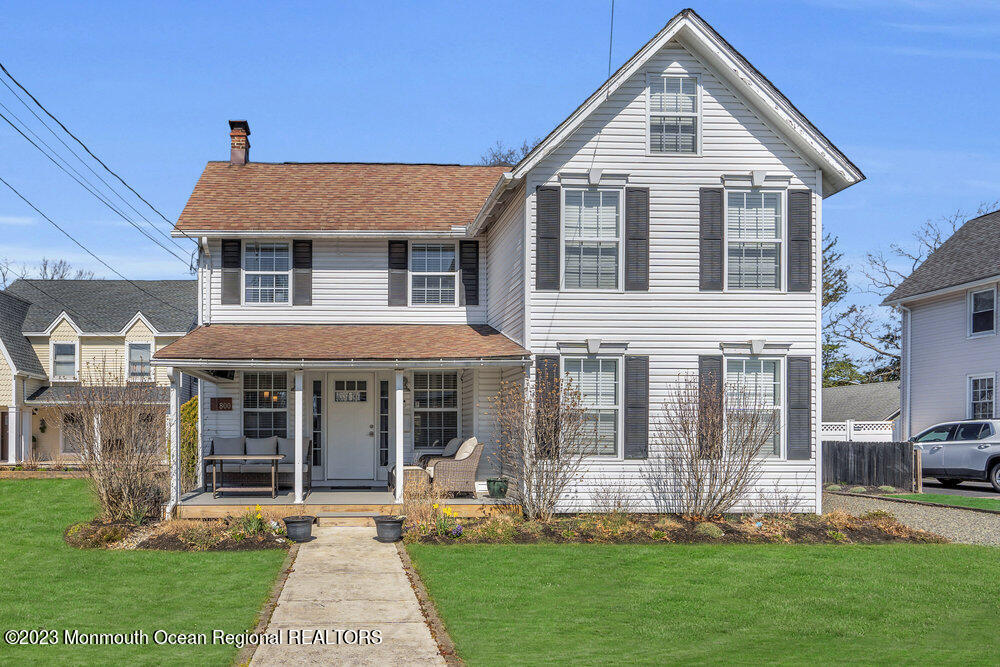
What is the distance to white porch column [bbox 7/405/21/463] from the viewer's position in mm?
31375

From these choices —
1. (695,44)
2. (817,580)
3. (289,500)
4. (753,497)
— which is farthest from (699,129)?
(289,500)

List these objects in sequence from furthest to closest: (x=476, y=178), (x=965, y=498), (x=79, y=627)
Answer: (x=476, y=178)
(x=965, y=498)
(x=79, y=627)

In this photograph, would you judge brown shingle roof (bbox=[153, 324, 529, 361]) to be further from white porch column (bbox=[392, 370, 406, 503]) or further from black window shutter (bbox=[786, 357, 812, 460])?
black window shutter (bbox=[786, 357, 812, 460])

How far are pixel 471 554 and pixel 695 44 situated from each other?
357 inches

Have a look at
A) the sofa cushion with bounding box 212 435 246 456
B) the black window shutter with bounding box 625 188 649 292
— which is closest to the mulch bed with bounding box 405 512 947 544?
the black window shutter with bounding box 625 188 649 292

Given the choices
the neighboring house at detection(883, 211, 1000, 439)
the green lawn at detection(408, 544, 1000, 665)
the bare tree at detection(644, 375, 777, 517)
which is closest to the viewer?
the green lawn at detection(408, 544, 1000, 665)

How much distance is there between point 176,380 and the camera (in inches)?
621

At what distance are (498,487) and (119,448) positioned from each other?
6.16 meters

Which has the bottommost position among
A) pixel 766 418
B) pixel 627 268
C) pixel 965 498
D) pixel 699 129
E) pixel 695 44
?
pixel 965 498

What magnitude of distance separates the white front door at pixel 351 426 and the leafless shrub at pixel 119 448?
421cm

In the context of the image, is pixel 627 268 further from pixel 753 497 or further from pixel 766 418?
pixel 753 497

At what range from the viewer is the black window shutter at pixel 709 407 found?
49.8 ft

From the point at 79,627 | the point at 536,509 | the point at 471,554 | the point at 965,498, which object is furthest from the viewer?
the point at 965,498

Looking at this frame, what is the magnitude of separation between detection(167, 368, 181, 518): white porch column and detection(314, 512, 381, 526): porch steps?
2.27m
